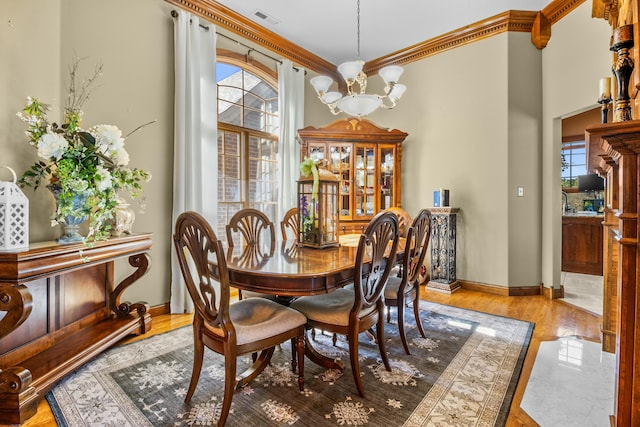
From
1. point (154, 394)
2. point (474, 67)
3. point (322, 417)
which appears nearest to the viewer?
point (322, 417)

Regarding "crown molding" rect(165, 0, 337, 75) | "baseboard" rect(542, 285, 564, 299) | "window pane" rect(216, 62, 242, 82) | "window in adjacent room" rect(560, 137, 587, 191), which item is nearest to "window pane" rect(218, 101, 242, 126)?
"window pane" rect(216, 62, 242, 82)

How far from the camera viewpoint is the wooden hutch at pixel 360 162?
14.0ft

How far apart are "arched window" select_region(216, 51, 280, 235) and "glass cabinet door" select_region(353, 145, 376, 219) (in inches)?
43.2

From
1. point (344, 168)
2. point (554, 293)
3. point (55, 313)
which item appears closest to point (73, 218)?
point (55, 313)

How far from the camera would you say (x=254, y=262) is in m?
1.85

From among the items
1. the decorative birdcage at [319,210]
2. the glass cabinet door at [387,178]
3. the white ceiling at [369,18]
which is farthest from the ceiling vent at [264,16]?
the decorative birdcage at [319,210]

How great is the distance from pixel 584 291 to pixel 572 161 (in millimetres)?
3072

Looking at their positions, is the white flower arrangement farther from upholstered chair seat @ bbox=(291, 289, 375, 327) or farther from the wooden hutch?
the wooden hutch

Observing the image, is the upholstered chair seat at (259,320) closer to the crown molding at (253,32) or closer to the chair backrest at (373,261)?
the chair backrest at (373,261)

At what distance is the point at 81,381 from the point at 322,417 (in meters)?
1.51

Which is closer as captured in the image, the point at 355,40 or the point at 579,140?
the point at 355,40

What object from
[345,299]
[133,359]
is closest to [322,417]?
[345,299]

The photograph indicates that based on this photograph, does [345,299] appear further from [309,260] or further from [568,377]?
[568,377]

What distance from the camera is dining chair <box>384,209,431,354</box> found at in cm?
215
